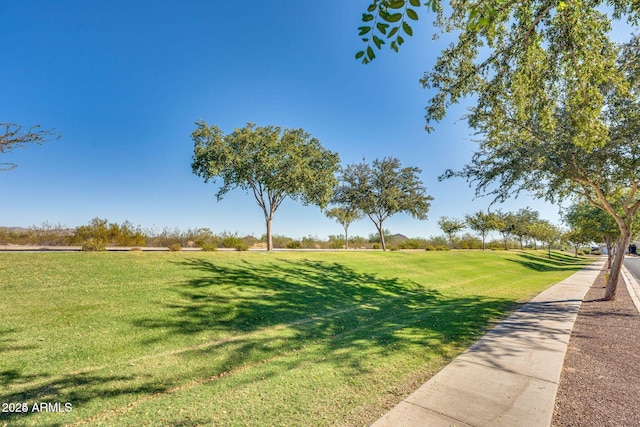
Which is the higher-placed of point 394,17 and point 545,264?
point 394,17

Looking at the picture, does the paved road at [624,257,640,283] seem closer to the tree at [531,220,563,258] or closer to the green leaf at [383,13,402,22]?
the tree at [531,220,563,258]

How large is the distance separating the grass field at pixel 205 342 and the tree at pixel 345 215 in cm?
2265

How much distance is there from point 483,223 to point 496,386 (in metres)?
47.4

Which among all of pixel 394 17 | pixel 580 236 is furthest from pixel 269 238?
pixel 580 236

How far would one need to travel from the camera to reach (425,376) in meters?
4.30

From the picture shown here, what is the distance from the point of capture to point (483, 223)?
148 feet

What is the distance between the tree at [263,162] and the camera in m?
19.6

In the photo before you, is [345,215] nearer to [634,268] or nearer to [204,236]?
[204,236]

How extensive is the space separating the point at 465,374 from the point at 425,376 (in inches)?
23.2

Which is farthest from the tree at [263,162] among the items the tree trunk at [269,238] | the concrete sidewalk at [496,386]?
the concrete sidewalk at [496,386]

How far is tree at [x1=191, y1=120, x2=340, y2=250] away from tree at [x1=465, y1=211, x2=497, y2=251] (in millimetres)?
33482

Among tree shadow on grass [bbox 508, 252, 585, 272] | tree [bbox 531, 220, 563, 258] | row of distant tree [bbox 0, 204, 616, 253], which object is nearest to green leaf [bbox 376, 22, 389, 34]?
row of distant tree [bbox 0, 204, 616, 253]

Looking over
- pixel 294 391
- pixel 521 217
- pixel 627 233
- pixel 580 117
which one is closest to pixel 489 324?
pixel 580 117

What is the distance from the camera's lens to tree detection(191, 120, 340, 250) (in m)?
19.6
